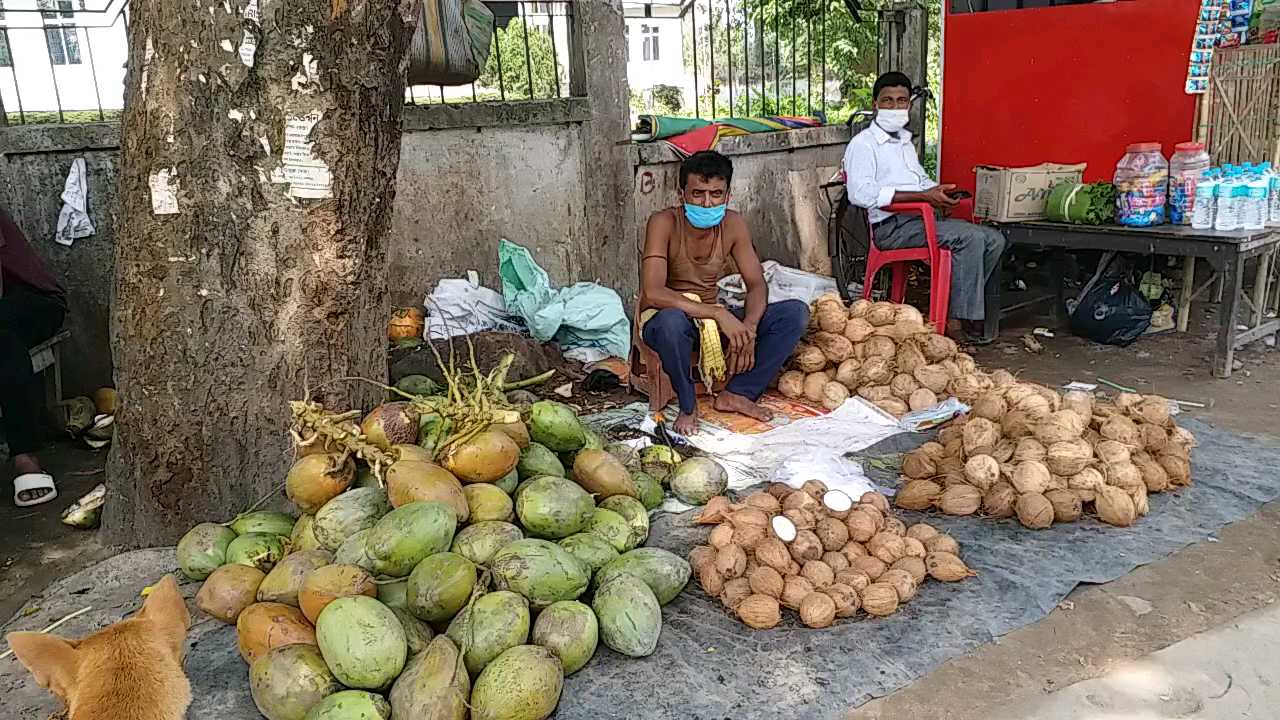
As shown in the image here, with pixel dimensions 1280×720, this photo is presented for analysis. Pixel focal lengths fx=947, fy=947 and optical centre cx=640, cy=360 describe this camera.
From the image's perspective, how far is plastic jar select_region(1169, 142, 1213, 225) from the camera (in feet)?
17.9

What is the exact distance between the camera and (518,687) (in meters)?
2.14

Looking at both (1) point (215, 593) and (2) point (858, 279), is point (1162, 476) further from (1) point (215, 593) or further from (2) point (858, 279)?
(2) point (858, 279)

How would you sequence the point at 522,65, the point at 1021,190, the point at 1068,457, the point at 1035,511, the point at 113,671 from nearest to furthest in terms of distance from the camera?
1. the point at 113,671
2. the point at 1035,511
3. the point at 1068,457
4. the point at 1021,190
5. the point at 522,65

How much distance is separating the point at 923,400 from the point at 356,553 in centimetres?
304

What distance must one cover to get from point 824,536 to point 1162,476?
1.51 metres

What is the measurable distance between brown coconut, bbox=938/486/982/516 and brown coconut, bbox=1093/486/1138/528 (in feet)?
1.33

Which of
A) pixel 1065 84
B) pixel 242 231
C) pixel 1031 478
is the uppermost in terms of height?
pixel 1065 84

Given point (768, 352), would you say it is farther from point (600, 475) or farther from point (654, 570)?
point (654, 570)

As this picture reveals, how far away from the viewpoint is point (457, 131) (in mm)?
5859

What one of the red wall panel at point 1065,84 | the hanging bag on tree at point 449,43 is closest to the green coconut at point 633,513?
the hanging bag on tree at point 449,43

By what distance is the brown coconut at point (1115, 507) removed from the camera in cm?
328

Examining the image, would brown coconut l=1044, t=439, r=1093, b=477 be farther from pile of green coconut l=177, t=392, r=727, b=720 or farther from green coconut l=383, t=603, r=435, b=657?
green coconut l=383, t=603, r=435, b=657

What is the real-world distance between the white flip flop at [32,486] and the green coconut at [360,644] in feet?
9.48

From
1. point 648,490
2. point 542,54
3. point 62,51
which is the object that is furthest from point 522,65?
point 648,490
